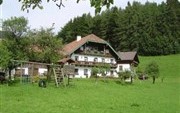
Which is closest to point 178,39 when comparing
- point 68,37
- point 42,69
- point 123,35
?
point 123,35

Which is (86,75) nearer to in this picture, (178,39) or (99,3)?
(178,39)

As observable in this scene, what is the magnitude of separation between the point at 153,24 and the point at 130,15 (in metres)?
13.2

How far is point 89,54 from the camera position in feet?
242

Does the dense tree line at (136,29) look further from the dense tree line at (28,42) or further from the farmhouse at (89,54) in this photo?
the dense tree line at (28,42)

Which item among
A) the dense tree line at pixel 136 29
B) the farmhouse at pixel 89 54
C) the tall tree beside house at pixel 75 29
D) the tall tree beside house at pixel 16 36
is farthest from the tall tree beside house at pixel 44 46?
the tall tree beside house at pixel 75 29

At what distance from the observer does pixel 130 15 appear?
136 m

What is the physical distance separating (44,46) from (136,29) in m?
83.0

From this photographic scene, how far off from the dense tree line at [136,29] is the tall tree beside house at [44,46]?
7148 cm

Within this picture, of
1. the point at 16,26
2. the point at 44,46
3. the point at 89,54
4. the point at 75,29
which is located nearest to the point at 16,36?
the point at 16,26

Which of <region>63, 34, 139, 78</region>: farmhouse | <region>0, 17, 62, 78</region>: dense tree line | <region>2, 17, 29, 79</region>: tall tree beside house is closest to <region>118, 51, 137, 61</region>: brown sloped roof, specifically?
<region>63, 34, 139, 78</region>: farmhouse

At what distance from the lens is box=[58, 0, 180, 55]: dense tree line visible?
116 meters

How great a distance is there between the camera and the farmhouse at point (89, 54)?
7125 cm

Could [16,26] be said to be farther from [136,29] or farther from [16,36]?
[136,29]

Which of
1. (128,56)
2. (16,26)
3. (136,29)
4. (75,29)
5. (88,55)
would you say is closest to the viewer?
(16,26)
